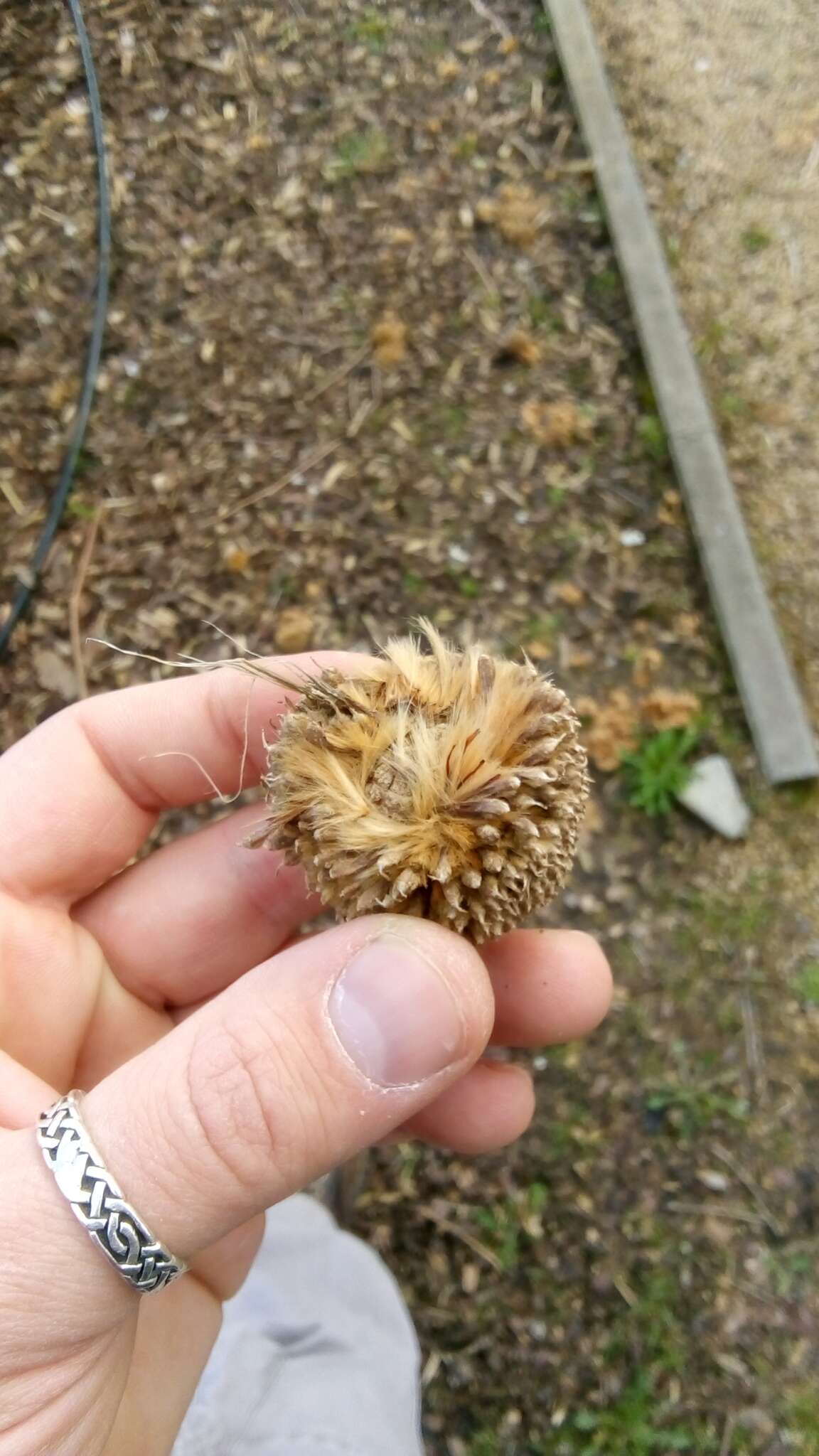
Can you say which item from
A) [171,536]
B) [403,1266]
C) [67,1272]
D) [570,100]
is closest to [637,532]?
[171,536]

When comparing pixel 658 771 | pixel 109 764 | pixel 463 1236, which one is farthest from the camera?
pixel 658 771

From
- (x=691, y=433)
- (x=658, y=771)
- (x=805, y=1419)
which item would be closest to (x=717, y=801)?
(x=658, y=771)

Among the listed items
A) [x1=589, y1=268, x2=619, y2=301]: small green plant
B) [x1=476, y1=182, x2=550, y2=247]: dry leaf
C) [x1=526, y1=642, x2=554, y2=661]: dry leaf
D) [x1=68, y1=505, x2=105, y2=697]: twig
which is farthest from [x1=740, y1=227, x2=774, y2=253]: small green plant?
[x1=68, y1=505, x2=105, y2=697]: twig

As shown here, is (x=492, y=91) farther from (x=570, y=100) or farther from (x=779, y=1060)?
(x=779, y=1060)

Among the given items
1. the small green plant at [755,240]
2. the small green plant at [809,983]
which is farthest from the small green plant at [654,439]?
the small green plant at [809,983]

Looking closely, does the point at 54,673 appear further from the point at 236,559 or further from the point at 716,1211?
the point at 716,1211

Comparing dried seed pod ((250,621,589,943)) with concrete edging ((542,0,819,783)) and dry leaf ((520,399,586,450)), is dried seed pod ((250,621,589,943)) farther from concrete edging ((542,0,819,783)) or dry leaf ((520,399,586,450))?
dry leaf ((520,399,586,450))
